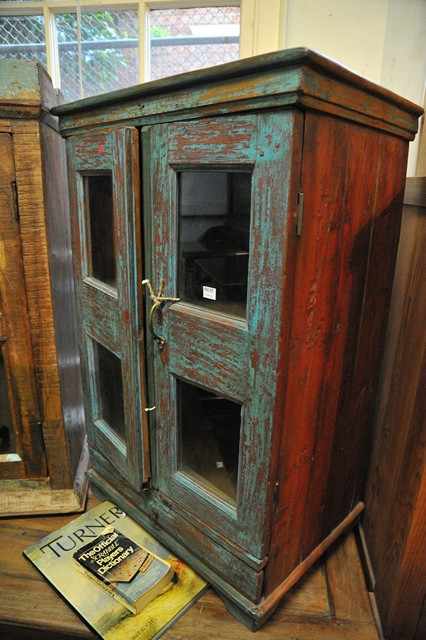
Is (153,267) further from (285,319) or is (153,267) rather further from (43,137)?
(43,137)

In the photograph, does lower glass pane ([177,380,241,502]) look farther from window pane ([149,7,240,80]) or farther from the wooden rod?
window pane ([149,7,240,80])

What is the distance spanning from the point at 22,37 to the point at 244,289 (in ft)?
4.74

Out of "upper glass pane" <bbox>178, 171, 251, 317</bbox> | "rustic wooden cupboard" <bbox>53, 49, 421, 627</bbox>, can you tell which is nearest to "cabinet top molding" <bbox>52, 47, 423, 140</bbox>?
"rustic wooden cupboard" <bbox>53, 49, 421, 627</bbox>

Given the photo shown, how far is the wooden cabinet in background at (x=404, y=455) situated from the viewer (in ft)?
3.17

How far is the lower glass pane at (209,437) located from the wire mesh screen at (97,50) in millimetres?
1246

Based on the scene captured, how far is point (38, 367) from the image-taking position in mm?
1353

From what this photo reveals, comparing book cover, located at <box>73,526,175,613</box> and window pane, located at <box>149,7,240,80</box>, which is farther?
window pane, located at <box>149,7,240,80</box>

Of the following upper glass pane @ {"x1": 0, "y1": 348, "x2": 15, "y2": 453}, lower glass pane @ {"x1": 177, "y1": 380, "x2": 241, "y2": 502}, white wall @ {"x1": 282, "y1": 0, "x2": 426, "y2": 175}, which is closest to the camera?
lower glass pane @ {"x1": 177, "y1": 380, "x2": 241, "y2": 502}

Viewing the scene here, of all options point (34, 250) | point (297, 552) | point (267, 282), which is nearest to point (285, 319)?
point (267, 282)

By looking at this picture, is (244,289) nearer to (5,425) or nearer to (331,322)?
(331,322)

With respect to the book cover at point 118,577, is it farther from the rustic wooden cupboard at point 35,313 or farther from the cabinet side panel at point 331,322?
the cabinet side panel at point 331,322

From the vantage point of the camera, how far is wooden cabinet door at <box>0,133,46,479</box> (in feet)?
3.97

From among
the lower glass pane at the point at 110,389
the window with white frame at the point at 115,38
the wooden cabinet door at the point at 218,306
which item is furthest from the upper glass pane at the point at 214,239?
the window with white frame at the point at 115,38

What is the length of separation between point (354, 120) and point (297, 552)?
1052mm
